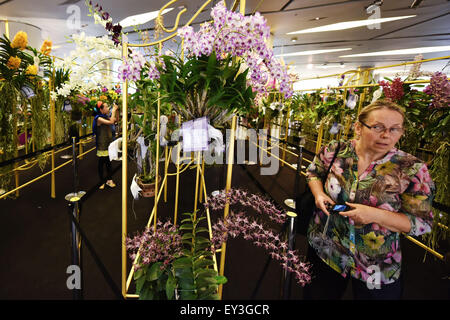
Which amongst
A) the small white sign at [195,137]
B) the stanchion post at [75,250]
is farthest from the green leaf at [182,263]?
the stanchion post at [75,250]

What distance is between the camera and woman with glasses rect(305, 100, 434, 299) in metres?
0.86

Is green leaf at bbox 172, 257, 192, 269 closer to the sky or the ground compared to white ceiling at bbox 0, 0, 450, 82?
closer to the ground

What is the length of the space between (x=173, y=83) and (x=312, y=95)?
4.67 m

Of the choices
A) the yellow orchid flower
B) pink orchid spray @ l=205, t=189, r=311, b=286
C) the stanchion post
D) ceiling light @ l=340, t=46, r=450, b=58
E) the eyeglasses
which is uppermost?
ceiling light @ l=340, t=46, r=450, b=58

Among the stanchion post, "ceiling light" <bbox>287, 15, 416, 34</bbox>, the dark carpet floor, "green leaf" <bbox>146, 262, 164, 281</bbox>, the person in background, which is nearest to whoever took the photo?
"green leaf" <bbox>146, 262, 164, 281</bbox>

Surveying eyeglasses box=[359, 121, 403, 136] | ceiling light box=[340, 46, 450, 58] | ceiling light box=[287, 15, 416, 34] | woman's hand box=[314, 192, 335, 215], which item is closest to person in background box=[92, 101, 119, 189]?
woman's hand box=[314, 192, 335, 215]

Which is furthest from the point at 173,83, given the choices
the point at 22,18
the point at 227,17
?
the point at 22,18

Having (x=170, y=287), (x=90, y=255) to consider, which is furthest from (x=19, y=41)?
(x=170, y=287)

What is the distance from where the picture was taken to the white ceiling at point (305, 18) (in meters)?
4.37

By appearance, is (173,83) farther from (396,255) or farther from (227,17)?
(396,255)

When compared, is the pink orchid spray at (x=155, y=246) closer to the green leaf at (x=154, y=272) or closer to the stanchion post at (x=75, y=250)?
the green leaf at (x=154, y=272)

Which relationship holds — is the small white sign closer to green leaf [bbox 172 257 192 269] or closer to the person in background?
green leaf [bbox 172 257 192 269]

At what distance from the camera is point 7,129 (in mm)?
2463

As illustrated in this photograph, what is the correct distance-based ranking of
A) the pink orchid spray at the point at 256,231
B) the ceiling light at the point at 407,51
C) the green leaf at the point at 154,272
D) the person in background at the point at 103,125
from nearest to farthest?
the pink orchid spray at the point at 256,231
the green leaf at the point at 154,272
the person in background at the point at 103,125
the ceiling light at the point at 407,51
